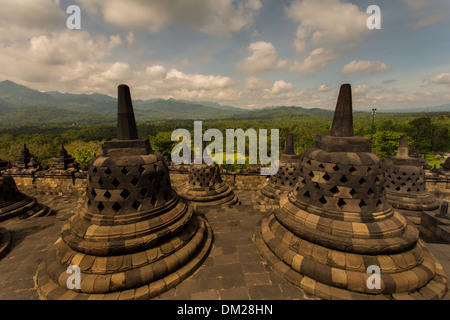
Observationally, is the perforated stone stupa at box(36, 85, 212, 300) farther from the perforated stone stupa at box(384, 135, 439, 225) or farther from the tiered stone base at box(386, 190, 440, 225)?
the perforated stone stupa at box(384, 135, 439, 225)

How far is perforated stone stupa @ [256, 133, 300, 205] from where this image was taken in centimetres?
1010

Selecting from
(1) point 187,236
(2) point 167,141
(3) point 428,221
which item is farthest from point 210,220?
(2) point 167,141

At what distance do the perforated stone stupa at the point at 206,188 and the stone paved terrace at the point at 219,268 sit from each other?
10.4 feet

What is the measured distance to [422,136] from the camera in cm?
4859

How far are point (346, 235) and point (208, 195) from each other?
709 cm

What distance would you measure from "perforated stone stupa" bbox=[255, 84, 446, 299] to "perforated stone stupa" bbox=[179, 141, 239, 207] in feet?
17.8

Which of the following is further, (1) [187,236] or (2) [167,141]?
(2) [167,141]

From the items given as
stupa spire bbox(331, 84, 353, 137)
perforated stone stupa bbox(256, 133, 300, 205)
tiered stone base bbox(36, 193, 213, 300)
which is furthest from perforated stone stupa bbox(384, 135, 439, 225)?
tiered stone base bbox(36, 193, 213, 300)

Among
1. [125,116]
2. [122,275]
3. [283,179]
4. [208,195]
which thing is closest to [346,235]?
[122,275]

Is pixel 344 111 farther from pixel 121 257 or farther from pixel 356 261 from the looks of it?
pixel 121 257

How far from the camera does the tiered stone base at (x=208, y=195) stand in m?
10.1

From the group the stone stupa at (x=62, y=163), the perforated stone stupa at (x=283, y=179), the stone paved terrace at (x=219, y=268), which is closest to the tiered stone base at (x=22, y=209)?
the stone paved terrace at (x=219, y=268)
